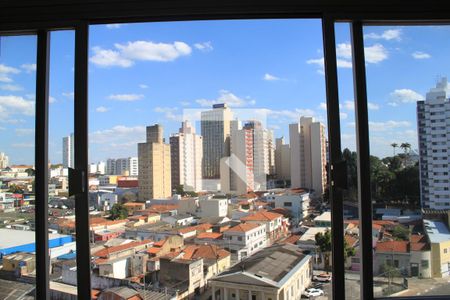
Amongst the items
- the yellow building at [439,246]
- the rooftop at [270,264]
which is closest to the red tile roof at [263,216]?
the rooftop at [270,264]

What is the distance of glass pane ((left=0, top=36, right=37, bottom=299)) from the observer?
1.73 metres

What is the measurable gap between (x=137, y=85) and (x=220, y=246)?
3.14 feet

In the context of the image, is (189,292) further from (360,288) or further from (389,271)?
(389,271)

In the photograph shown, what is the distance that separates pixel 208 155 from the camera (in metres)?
1.74

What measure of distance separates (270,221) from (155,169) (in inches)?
26.0

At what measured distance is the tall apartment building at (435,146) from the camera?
172 centimetres

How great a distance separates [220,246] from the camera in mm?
1701

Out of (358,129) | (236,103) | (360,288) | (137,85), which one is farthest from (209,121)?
(360,288)

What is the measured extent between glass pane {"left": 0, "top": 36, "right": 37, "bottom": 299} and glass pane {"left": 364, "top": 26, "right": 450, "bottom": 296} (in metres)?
1.78

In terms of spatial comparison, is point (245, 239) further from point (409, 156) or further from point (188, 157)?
point (409, 156)

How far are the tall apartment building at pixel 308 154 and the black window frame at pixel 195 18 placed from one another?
2.9 inches

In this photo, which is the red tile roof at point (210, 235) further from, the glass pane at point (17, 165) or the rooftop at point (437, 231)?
the rooftop at point (437, 231)

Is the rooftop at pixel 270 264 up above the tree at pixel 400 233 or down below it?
below

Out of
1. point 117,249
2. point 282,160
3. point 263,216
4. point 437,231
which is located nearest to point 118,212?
point 117,249
